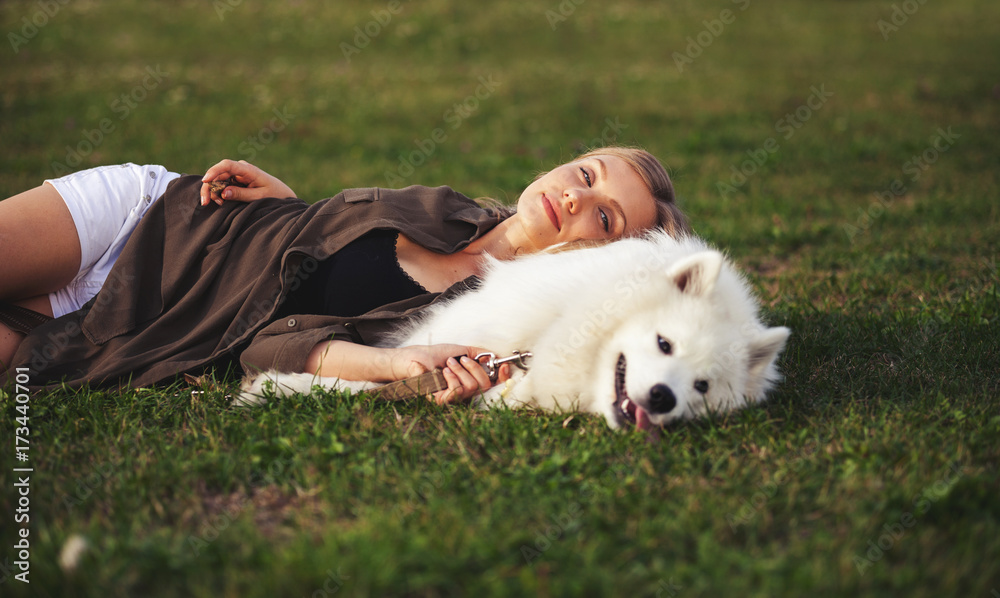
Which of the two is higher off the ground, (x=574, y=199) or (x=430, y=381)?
(x=574, y=199)

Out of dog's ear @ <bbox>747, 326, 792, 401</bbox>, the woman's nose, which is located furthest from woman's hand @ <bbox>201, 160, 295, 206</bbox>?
dog's ear @ <bbox>747, 326, 792, 401</bbox>

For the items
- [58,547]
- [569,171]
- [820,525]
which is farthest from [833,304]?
[58,547]

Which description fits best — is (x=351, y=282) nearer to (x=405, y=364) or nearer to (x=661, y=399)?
(x=405, y=364)

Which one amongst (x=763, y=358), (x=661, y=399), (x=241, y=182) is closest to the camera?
(x=661, y=399)

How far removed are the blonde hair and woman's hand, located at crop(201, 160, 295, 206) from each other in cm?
124

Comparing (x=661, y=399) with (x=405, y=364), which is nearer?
(x=661, y=399)

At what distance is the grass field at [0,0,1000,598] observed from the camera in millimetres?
2023

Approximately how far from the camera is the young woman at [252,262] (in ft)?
10.4

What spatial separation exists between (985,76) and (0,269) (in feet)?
51.9

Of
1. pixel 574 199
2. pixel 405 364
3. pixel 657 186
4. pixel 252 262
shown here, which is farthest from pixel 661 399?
pixel 252 262

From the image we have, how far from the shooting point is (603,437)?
9.25ft

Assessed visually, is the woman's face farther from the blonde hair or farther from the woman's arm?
the woman's arm

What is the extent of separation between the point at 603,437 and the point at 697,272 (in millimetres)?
758

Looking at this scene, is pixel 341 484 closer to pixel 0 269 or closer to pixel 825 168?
pixel 0 269
